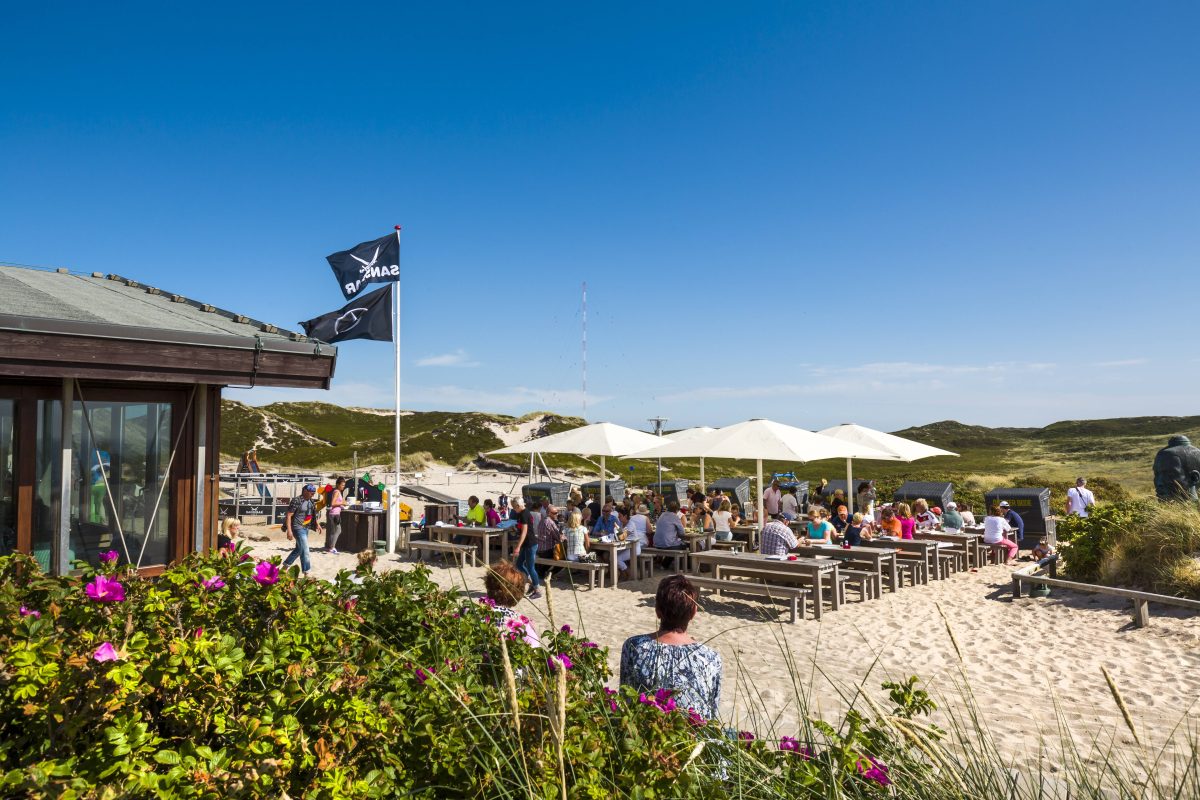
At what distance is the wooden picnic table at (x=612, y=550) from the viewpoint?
1048 centimetres

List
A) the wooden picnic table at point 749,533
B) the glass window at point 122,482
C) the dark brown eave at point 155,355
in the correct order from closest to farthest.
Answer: the dark brown eave at point 155,355 < the glass window at point 122,482 < the wooden picnic table at point 749,533

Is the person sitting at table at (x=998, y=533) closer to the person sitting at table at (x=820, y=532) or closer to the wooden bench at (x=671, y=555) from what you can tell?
the person sitting at table at (x=820, y=532)

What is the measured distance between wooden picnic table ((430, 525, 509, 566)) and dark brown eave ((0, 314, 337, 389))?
6.32 meters

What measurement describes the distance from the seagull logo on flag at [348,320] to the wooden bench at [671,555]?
6.79 m

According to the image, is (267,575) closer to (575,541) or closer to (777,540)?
(575,541)

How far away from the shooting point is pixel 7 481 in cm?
529

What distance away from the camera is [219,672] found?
2020mm

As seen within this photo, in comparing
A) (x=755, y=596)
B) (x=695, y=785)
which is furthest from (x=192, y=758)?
(x=755, y=596)

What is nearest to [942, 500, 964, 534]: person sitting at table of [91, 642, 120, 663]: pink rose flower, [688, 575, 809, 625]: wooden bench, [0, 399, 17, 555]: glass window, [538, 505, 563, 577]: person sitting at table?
[688, 575, 809, 625]: wooden bench

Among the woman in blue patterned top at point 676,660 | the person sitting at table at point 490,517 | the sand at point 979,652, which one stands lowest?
the sand at point 979,652

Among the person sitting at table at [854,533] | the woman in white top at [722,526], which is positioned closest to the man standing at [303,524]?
the woman in white top at [722,526]

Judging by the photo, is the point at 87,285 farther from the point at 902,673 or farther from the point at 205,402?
the point at 902,673

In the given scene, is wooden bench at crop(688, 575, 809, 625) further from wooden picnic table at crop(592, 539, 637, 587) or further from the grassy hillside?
the grassy hillside

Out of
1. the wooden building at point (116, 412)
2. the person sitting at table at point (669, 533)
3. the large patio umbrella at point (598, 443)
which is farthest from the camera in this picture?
the large patio umbrella at point (598, 443)
